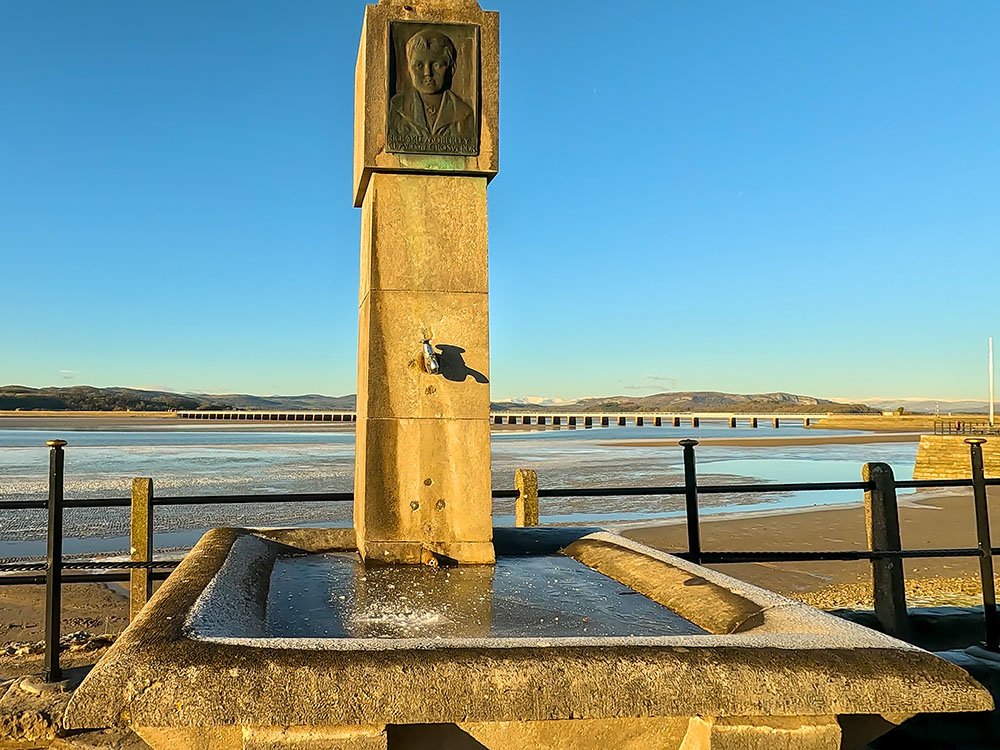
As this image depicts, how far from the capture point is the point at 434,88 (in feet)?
16.9

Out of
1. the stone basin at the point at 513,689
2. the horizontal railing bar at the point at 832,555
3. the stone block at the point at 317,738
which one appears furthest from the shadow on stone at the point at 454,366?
the stone block at the point at 317,738

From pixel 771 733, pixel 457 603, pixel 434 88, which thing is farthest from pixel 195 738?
pixel 434 88

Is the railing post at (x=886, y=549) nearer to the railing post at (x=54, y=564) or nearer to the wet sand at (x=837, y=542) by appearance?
the wet sand at (x=837, y=542)

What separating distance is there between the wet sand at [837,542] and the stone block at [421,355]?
532 cm

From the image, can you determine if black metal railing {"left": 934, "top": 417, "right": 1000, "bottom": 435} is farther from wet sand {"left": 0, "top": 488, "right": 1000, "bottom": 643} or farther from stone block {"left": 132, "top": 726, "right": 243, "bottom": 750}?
stone block {"left": 132, "top": 726, "right": 243, "bottom": 750}

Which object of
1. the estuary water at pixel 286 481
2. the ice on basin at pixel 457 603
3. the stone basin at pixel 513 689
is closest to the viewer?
the stone basin at pixel 513 689

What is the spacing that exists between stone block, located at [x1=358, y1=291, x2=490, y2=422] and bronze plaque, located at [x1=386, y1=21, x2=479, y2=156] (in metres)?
0.99

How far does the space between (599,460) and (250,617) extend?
110 ft

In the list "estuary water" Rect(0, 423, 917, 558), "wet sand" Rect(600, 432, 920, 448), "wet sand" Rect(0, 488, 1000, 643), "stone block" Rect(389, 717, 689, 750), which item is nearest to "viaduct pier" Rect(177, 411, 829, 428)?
"wet sand" Rect(600, 432, 920, 448)

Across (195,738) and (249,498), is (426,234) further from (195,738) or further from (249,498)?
(195,738)

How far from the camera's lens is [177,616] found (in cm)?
273

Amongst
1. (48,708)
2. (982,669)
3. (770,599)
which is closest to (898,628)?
(982,669)

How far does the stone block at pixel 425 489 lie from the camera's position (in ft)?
15.6

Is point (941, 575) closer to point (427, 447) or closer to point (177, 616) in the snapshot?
point (427, 447)
